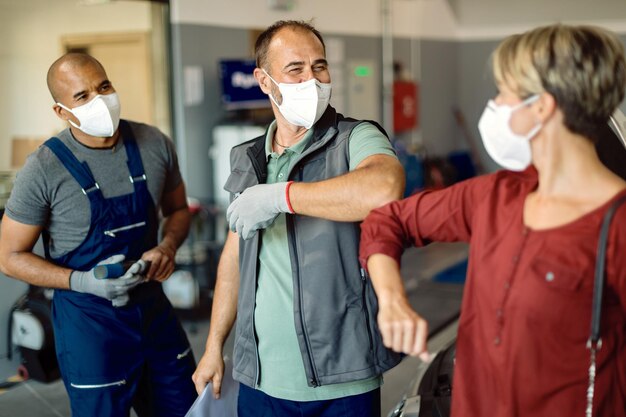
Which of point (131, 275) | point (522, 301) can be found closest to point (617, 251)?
point (522, 301)

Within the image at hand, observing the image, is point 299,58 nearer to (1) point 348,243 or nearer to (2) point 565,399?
(1) point 348,243

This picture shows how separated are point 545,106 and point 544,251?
26 cm

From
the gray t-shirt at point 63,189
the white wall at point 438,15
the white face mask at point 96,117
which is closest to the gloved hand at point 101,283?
the gray t-shirt at point 63,189

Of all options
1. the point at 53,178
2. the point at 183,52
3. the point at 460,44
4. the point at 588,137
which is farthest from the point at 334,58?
the point at 588,137

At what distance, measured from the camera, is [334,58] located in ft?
25.5

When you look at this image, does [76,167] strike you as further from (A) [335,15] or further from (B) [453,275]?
(A) [335,15]

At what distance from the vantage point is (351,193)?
1.63 m

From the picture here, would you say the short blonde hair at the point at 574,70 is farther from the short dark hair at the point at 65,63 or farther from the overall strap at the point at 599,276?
the short dark hair at the point at 65,63

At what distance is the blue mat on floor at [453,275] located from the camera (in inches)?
253

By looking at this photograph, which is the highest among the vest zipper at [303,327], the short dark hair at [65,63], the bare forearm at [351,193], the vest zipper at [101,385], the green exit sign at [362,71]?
the green exit sign at [362,71]

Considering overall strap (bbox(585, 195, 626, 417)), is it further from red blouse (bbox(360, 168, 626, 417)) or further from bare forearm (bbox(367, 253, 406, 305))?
bare forearm (bbox(367, 253, 406, 305))

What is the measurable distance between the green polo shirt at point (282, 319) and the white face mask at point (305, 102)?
53mm

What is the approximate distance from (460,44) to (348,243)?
9265 mm

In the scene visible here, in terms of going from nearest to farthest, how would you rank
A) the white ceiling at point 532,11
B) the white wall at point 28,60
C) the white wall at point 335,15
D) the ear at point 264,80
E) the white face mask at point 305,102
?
the white face mask at point 305,102, the ear at point 264,80, the white wall at point 28,60, the white wall at point 335,15, the white ceiling at point 532,11
